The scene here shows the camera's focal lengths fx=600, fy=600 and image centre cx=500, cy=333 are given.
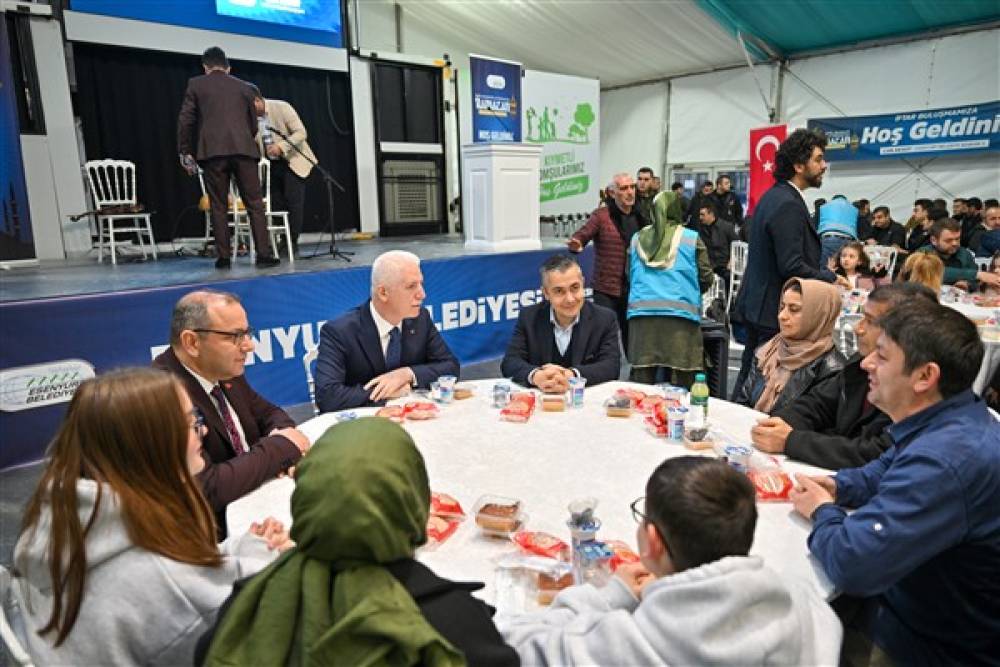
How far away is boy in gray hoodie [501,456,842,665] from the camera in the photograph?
2.71 feet

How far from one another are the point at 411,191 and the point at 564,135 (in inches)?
103

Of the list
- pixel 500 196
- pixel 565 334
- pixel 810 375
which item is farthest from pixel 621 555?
pixel 500 196

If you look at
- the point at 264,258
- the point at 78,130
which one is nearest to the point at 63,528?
the point at 264,258

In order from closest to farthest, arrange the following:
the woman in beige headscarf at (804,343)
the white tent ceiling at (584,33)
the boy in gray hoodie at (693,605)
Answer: the boy in gray hoodie at (693,605) < the woman in beige headscarf at (804,343) < the white tent ceiling at (584,33)

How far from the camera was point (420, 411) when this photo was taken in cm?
221

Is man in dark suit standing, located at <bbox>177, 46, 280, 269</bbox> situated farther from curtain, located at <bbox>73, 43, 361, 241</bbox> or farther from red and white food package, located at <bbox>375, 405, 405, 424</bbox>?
red and white food package, located at <bbox>375, 405, 405, 424</bbox>

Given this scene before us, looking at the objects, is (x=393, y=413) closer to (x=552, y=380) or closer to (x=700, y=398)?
(x=552, y=380)

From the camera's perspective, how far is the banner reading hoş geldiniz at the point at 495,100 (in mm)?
6152

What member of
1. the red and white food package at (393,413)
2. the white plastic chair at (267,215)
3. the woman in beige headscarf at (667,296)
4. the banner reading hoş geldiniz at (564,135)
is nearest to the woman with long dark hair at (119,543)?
the red and white food package at (393,413)

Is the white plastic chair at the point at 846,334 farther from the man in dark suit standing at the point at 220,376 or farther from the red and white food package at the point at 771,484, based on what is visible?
the man in dark suit standing at the point at 220,376

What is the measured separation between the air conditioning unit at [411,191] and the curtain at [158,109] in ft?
3.78

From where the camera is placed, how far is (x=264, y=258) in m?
5.23

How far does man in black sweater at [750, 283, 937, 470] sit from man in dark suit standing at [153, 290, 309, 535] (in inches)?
58.1

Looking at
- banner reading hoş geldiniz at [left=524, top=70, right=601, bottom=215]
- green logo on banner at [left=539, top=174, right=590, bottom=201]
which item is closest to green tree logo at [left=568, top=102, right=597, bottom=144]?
banner reading hoş geldiniz at [left=524, top=70, right=601, bottom=215]
